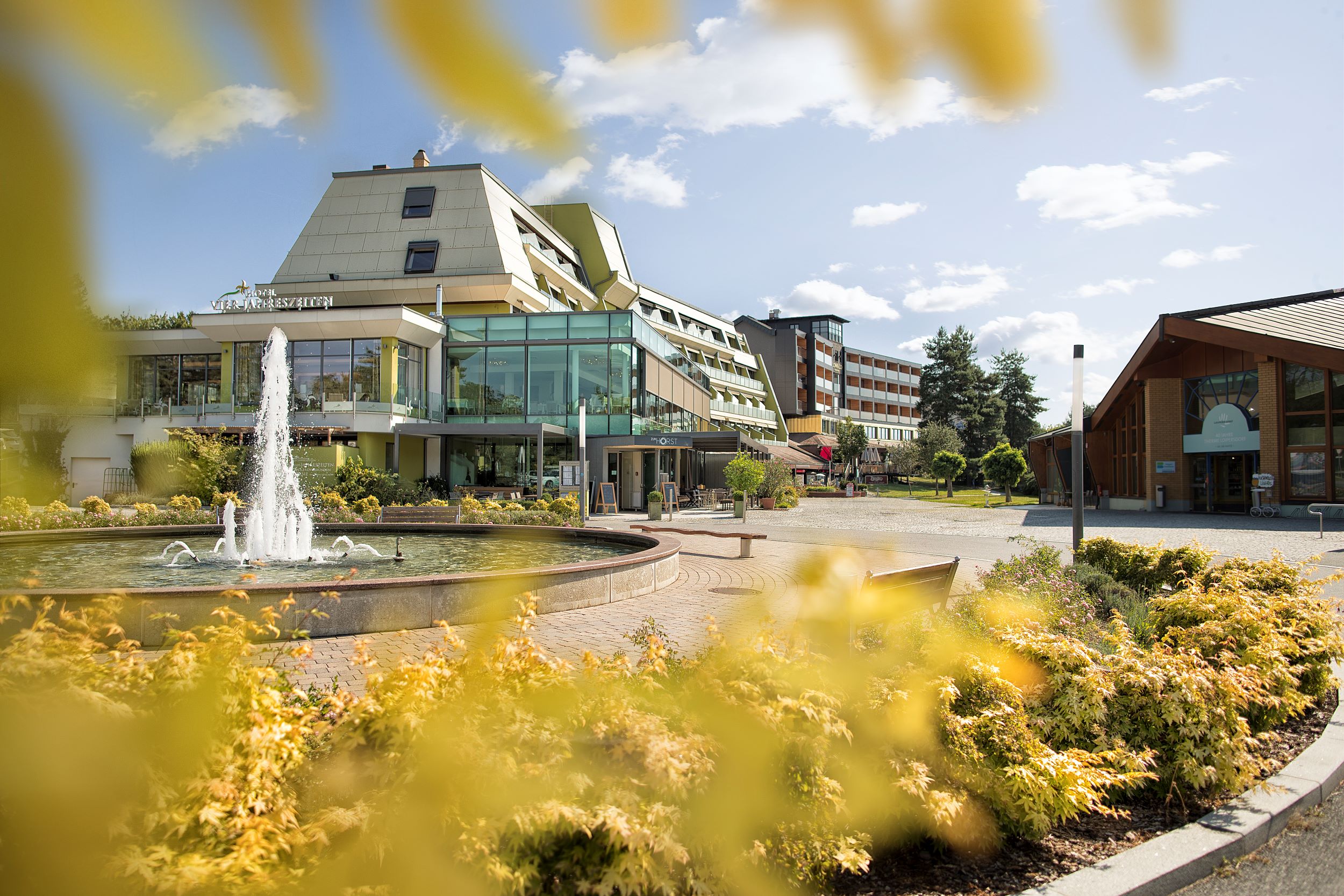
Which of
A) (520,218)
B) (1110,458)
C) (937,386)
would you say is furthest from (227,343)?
(937,386)

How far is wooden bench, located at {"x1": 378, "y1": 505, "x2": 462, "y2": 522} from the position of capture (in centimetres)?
1842

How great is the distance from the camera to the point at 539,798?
230 centimetres

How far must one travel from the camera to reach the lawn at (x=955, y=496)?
46.5 metres

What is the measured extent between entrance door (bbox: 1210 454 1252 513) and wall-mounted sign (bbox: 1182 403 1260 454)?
3.06 ft

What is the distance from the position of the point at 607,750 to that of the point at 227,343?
34.7 metres

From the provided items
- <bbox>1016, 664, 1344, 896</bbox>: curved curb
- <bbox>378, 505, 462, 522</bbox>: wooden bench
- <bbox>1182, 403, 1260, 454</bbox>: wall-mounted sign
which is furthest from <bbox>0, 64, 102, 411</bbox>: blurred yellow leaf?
<bbox>1182, 403, 1260, 454</bbox>: wall-mounted sign

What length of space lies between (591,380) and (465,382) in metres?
5.76

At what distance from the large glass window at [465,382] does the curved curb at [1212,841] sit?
3149 centimetres

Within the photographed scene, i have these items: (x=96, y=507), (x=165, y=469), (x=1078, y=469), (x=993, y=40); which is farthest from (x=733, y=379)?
(x=993, y=40)

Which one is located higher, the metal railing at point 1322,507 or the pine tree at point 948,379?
the pine tree at point 948,379

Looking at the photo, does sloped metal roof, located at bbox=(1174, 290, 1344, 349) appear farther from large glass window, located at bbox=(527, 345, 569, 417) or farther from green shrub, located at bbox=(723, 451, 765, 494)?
large glass window, located at bbox=(527, 345, 569, 417)

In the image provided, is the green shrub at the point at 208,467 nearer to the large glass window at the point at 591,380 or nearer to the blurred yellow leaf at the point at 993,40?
the large glass window at the point at 591,380

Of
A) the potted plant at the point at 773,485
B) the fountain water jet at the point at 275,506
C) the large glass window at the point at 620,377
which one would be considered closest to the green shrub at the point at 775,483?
the potted plant at the point at 773,485

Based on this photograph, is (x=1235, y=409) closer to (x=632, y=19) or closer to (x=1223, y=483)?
(x=1223, y=483)
